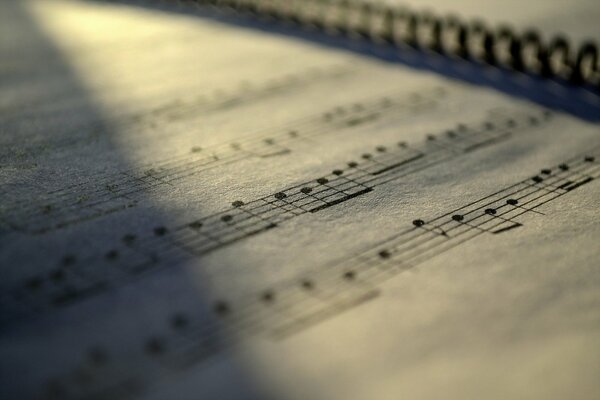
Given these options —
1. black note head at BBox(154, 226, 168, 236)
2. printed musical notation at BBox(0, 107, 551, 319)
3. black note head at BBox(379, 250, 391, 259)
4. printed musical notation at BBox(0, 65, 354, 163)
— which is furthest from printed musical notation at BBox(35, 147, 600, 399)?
printed musical notation at BBox(0, 65, 354, 163)

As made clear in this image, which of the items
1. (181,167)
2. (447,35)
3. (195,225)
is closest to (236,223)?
(195,225)

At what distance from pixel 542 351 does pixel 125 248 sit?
1.18 metres

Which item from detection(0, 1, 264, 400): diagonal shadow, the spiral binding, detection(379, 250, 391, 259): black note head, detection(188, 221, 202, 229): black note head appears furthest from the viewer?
the spiral binding

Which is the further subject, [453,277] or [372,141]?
[372,141]

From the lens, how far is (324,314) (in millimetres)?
1680

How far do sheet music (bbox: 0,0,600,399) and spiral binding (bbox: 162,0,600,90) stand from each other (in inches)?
19.1

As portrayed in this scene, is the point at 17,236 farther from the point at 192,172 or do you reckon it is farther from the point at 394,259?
the point at 394,259

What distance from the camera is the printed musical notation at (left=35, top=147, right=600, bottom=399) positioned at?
1.47 meters

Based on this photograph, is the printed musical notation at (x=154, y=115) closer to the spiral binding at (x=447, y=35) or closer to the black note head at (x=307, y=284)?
the spiral binding at (x=447, y=35)

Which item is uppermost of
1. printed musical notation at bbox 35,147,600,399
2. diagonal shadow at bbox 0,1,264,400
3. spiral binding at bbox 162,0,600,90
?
spiral binding at bbox 162,0,600,90

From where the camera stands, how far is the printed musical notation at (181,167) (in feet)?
7.04

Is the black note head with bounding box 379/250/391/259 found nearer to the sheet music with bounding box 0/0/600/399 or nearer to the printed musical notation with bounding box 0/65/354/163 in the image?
the sheet music with bounding box 0/0/600/399

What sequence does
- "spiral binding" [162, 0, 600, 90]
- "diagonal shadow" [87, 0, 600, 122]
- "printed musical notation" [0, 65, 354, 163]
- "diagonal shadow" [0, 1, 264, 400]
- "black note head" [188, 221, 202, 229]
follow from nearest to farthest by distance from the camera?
"diagonal shadow" [0, 1, 264, 400]
"black note head" [188, 221, 202, 229]
"printed musical notation" [0, 65, 354, 163]
"diagonal shadow" [87, 0, 600, 122]
"spiral binding" [162, 0, 600, 90]

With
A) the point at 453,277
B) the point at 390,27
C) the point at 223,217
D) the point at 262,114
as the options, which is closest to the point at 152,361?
the point at 223,217
